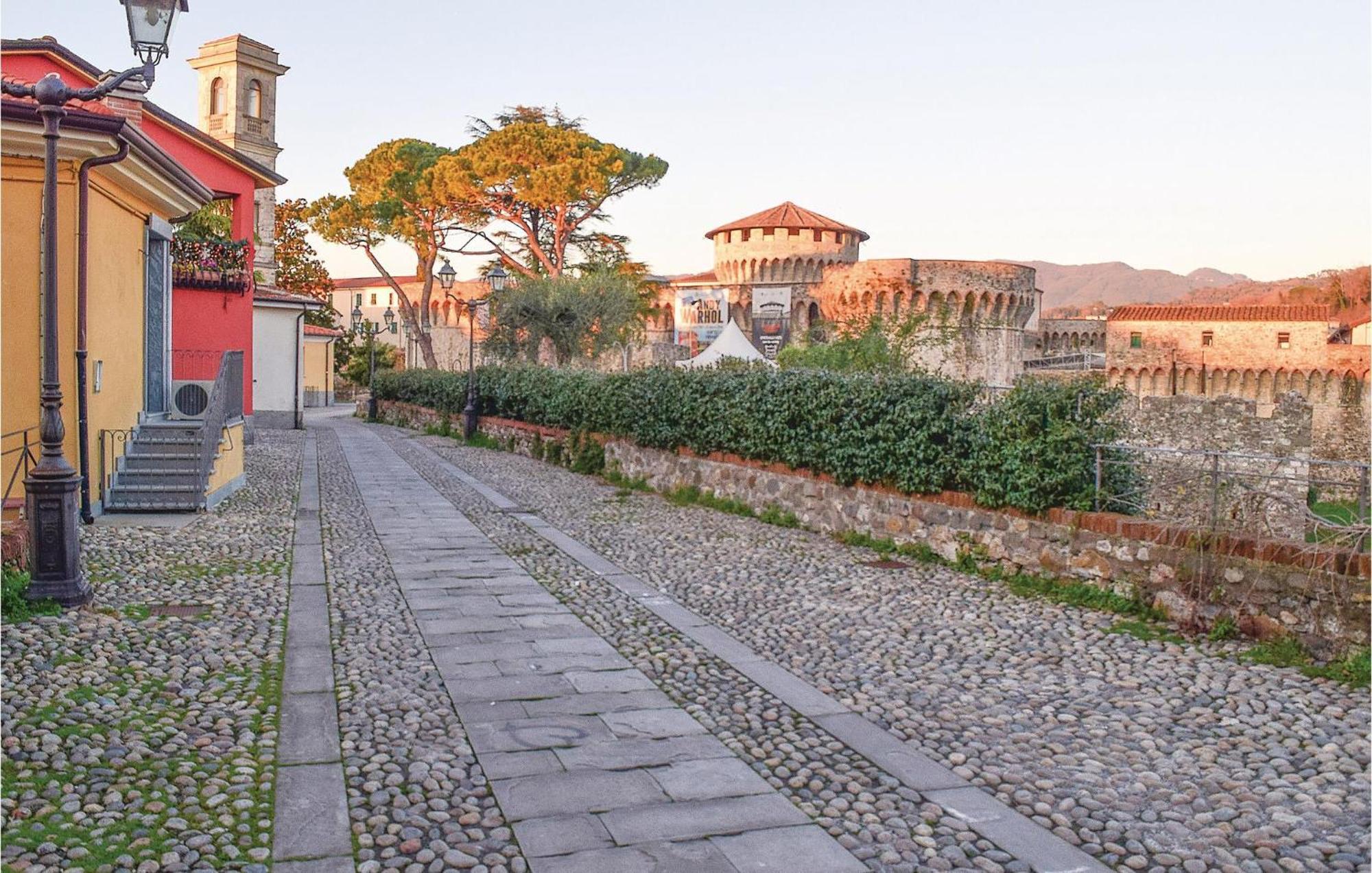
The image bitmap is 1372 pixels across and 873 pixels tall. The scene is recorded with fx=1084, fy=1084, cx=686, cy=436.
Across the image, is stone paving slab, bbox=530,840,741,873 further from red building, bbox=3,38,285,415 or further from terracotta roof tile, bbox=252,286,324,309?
terracotta roof tile, bbox=252,286,324,309

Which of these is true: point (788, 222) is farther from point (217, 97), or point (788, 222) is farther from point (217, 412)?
point (217, 412)

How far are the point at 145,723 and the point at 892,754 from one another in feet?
9.89

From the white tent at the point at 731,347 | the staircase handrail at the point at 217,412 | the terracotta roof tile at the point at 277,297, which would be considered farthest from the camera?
the white tent at the point at 731,347

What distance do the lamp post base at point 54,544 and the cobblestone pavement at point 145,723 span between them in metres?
0.22

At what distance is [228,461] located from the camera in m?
11.9

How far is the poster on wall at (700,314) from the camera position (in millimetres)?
57125

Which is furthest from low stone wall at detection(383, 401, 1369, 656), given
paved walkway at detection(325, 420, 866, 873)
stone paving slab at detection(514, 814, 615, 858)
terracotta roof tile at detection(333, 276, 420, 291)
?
terracotta roof tile at detection(333, 276, 420, 291)

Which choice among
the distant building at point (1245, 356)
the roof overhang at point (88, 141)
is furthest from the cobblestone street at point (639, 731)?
the distant building at point (1245, 356)

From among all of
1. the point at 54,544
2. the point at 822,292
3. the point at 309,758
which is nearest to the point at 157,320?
the point at 54,544

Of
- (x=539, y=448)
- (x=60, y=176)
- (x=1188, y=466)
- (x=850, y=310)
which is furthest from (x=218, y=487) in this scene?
(x=850, y=310)

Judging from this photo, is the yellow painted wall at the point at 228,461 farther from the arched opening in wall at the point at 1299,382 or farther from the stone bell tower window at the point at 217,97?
the arched opening in wall at the point at 1299,382

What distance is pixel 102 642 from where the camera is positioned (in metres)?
5.51

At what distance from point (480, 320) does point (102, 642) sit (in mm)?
27581

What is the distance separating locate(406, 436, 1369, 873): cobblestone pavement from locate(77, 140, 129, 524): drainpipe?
3.78 metres
